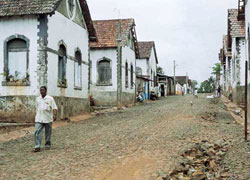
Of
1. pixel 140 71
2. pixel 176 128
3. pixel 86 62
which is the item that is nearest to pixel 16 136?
pixel 176 128

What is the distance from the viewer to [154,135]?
10.8 m

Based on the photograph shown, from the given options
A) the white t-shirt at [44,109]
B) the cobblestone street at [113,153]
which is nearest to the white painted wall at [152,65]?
the cobblestone street at [113,153]

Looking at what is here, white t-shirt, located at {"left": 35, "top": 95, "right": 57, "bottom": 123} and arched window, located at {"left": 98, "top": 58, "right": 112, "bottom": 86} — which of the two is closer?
white t-shirt, located at {"left": 35, "top": 95, "right": 57, "bottom": 123}

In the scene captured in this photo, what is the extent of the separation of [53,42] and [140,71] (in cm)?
2673

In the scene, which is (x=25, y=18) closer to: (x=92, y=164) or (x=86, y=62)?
(x=86, y=62)

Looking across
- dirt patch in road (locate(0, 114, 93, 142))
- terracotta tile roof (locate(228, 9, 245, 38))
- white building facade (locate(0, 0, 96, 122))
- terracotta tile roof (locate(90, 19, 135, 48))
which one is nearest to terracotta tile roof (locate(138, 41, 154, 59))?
terracotta tile roof (locate(90, 19, 135, 48))

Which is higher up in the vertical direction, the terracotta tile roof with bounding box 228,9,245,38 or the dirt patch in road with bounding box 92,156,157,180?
the terracotta tile roof with bounding box 228,9,245,38

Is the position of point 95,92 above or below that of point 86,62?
below

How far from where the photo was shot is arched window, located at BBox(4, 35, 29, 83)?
1531cm

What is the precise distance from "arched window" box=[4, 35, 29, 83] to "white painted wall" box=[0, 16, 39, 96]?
20 cm

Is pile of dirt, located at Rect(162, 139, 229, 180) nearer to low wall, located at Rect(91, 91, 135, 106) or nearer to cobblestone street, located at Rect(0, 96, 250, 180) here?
cobblestone street, located at Rect(0, 96, 250, 180)

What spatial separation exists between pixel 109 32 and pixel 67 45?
421 inches

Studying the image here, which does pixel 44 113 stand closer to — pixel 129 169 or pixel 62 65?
pixel 129 169

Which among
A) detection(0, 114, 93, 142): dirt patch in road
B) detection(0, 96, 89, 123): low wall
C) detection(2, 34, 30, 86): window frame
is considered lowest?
detection(0, 114, 93, 142): dirt patch in road
